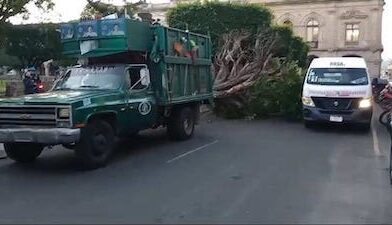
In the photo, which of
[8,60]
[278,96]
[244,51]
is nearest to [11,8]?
[244,51]

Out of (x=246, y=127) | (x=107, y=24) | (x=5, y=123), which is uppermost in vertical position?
(x=107, y=24)

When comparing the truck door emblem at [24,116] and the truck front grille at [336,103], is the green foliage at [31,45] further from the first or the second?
the truck door emblem at [24,116]

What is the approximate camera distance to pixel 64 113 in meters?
8.40

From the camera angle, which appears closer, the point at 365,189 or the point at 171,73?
the point at 365,189

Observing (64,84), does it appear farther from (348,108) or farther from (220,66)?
(220,66)

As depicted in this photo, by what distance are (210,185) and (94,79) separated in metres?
3.74

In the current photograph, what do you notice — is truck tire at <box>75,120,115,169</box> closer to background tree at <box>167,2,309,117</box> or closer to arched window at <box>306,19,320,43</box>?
background tree at <box>167,2,309,117</box>

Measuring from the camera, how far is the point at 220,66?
1967 cm

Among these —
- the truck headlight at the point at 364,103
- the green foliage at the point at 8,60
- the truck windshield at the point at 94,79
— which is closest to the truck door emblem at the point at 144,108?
the truck windshield at the point at 94,79

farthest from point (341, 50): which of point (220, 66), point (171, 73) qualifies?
point (171, 73)

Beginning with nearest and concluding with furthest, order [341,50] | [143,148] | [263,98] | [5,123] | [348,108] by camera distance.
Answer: [5,123] → [143,148] → [348,108] → [263,98] → [341,50]

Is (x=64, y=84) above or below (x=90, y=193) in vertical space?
above

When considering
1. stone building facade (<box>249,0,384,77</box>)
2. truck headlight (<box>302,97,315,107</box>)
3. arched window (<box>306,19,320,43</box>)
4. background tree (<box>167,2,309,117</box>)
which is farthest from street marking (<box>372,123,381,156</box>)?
arched window (<box>306,19,320,43</box>)

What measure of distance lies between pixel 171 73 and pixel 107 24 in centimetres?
195
